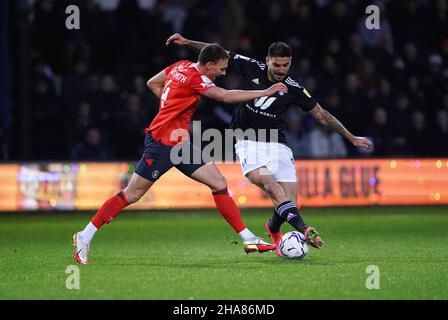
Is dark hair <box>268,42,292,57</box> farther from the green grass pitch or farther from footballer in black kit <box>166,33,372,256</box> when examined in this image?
the green grass pitch

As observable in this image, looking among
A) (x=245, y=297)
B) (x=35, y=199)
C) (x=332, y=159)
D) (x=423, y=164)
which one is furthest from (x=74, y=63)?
(x=245, y=297)

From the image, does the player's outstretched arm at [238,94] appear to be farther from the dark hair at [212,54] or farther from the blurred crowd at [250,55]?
the blurred crowd at [250,55]

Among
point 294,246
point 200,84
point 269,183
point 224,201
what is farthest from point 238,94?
point 294,246

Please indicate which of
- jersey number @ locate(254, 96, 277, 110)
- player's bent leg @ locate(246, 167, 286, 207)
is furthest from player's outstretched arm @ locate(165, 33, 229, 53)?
player's bent leg @ locate(246, 167, 286, 207)

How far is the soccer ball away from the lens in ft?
31.1

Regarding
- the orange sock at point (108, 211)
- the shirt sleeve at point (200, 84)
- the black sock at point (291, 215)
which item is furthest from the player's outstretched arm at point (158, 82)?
the black sock at point (291, 215)

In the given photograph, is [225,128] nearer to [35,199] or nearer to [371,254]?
[35,199]

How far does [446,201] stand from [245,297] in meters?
9.46

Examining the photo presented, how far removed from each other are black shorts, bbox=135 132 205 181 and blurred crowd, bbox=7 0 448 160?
6679mm

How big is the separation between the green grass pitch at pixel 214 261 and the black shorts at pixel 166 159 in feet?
2.72

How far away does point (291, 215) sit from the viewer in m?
9.73

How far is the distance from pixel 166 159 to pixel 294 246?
140cm

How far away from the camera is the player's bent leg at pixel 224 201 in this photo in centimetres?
958

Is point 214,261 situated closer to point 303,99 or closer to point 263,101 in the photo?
point 263,101
